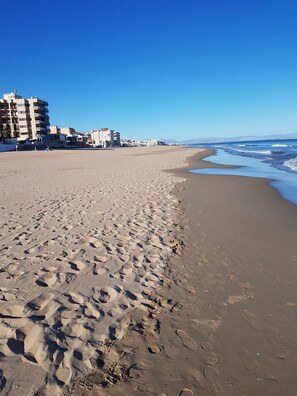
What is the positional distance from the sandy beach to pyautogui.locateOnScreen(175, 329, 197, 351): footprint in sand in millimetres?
14

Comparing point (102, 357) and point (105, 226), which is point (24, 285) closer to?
point (102, 357)

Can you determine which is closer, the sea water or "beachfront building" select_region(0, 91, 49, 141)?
the sea water

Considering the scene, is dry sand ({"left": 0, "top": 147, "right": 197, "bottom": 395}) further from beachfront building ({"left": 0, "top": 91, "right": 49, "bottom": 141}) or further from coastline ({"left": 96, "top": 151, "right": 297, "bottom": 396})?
beachfront building ({"left": 0, "top": 91, "right": 49, "bottom": 141})

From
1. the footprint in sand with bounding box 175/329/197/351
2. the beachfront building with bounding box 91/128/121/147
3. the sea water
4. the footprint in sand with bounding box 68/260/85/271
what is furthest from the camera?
the beachfront building with bounding box 91/128/121/147

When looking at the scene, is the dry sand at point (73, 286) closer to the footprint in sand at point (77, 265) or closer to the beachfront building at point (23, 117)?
the footprint in sand at point (77, 265)

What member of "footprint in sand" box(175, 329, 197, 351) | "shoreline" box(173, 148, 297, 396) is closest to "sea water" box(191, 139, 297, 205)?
"shoreline" box(173, 148, 297, 396)

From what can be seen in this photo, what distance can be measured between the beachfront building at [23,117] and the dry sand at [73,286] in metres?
90.2

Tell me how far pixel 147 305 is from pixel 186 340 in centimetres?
73

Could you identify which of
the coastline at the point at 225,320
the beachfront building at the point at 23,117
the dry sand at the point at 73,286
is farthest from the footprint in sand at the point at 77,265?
the beachfront building at the point at 23,117

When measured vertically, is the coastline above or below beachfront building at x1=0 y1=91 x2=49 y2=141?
below

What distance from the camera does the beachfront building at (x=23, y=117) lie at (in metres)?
89.5

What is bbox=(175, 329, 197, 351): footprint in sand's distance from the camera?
9.28ft

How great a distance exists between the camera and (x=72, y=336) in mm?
2885

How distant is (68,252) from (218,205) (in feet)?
17.7
